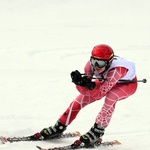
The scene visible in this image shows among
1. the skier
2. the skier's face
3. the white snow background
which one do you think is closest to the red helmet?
the skier

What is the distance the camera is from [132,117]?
923 centimetres

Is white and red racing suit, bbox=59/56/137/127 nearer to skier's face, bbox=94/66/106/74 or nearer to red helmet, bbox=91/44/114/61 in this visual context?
skier's face, bbox=94/66/106/74

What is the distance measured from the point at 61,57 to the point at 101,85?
7.67 metres

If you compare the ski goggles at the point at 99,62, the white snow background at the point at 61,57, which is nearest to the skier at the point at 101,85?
the ski goggles at the point at 99,62

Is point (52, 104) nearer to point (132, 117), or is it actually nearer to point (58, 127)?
point (132, 117)

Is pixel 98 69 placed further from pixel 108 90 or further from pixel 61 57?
pixel 61 57

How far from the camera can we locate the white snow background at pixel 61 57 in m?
8.63

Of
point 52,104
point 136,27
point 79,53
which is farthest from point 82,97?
point 136,27

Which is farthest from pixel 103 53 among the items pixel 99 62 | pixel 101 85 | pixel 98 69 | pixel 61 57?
pixel 61 57

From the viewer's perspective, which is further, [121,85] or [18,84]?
[18,84]

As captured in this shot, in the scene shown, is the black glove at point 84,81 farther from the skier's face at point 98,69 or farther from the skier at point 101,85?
the skier's face at point 98,69

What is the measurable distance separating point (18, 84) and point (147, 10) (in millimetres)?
11001

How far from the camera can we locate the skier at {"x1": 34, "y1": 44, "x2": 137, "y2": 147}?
6914mm

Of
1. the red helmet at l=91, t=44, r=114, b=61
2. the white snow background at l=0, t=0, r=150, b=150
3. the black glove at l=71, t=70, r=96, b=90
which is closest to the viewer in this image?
the black glove at l=71, t=70, r=96, b=90
